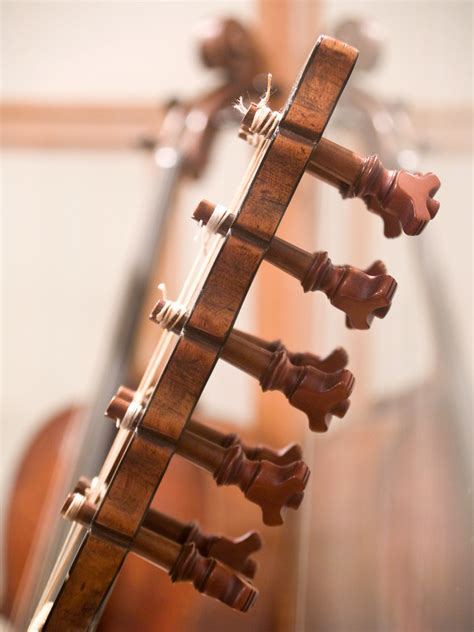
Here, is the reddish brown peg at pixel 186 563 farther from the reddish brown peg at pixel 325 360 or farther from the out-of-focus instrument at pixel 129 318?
the out-of-focus instrument at pixel 129 318

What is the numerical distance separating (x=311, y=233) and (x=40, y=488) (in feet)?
1.74

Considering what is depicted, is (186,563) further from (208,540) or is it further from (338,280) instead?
(338,280)

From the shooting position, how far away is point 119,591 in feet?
3.17

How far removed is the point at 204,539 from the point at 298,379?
0.09m

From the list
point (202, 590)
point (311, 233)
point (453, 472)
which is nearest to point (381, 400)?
point (311, 233)

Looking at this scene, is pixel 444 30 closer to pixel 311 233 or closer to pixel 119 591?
pixel 311 233

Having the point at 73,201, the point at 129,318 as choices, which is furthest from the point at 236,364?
the point at 73,201

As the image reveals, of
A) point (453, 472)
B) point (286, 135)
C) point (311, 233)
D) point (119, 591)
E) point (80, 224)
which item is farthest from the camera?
point (80, 224)

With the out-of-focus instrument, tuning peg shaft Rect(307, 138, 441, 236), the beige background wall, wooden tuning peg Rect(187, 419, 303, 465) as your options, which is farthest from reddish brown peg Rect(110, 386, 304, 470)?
the beige background wall

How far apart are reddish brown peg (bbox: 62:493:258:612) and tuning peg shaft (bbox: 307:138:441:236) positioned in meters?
0.17

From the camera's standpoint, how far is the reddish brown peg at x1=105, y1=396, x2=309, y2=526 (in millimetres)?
349

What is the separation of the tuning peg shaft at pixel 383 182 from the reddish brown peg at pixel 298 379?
0.23ft

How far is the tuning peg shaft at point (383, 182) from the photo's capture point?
0.33 m

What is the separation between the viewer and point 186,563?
0.36 m
